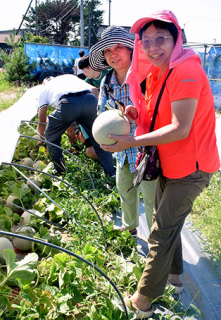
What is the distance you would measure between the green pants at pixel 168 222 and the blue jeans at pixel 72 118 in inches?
81.1

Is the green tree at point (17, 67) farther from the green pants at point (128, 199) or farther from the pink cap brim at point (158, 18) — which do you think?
the pink cap brim at point (158, 18)

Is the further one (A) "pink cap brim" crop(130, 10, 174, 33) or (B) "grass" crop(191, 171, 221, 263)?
(B) "grass" crop(191, 171, 221, 263)

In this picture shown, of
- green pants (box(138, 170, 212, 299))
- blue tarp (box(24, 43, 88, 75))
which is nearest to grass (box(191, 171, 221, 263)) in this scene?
green pants (box(138, 170, 212, 299))

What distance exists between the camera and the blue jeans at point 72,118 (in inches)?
137

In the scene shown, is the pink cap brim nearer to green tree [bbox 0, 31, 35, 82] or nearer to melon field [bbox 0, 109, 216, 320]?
melon field [bbox 0, 109, 216, 320]

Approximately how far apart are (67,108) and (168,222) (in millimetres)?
2219

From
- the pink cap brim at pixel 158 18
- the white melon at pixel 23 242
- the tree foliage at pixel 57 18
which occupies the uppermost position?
the tree foliage at pixel 57 18

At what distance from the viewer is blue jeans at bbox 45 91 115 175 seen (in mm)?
3490

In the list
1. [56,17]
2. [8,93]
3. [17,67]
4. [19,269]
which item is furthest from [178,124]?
[56,17]

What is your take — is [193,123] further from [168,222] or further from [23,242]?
[23,242]

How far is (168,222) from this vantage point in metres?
1.61

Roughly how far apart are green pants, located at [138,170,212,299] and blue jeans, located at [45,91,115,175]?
2.06m

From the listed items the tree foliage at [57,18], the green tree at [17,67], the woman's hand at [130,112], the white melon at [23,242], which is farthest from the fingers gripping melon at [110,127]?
the tree foliage at [57,18]

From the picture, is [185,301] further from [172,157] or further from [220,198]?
[220,198]
